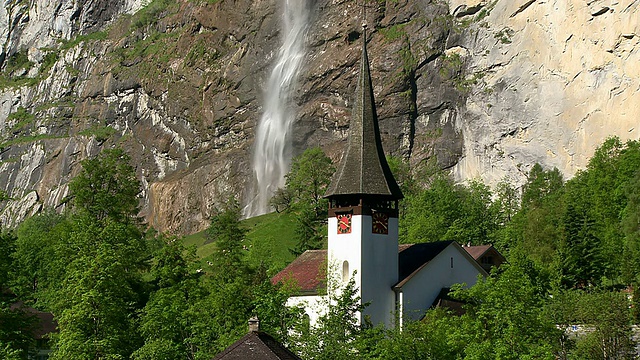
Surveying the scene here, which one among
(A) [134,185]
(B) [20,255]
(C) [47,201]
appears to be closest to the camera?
(A) [134,185]

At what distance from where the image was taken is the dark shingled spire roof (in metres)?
43.5

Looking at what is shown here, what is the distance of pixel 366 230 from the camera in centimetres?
4269

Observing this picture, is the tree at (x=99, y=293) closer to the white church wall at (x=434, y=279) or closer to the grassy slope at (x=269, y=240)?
the white church wall at (x=434, y=279)

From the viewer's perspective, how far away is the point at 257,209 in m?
121

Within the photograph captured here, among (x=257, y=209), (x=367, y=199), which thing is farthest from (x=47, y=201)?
(x=367, y=199)

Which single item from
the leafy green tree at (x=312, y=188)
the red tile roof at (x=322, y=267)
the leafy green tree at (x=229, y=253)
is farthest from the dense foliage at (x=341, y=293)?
the leafy green tree at (x=312, y=188)

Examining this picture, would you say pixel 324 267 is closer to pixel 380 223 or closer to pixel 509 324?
pixel 380 223

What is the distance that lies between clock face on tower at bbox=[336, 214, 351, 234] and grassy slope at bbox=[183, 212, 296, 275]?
71.3ft

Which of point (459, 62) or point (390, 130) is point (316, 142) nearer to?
point (390, 130)

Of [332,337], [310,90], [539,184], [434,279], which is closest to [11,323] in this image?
[332,337]

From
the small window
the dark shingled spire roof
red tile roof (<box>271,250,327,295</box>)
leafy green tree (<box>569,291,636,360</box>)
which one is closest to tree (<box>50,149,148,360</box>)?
red tile roof (<box>271,250,327,295</box>)

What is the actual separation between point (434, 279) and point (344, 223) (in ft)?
16.9

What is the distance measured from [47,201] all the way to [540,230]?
104m

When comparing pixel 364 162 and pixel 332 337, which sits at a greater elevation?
pixel 364 162
